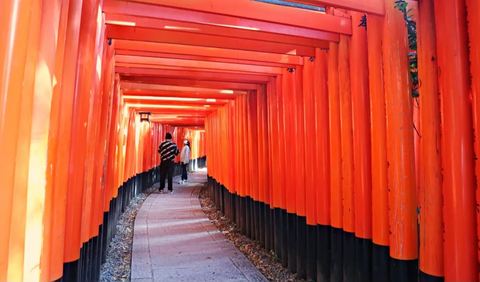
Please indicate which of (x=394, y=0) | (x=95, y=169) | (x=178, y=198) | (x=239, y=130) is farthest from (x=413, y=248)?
(x=178, y=198)

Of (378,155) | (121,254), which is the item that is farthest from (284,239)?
(121,254)

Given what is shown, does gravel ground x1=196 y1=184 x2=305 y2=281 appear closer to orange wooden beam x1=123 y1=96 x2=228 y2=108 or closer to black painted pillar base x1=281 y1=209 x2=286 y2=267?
black painted pillar base x1=281 y1=209 x2=286 y2=267

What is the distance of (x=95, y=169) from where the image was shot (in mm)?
2766

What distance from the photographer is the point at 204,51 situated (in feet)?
11.0

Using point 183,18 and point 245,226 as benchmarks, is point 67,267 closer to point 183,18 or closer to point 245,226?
point 183,18

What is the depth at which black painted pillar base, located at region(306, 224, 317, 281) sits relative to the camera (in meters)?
3.35

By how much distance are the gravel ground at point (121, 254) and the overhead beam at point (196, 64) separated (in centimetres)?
266

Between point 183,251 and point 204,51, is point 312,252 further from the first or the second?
point 204,51

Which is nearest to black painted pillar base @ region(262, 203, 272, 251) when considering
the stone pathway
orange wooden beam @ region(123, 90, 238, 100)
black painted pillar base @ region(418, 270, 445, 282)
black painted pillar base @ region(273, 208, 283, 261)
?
black painted pillar base @ region(273, 208, 283, 261)

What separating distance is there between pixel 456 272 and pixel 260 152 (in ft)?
10.9

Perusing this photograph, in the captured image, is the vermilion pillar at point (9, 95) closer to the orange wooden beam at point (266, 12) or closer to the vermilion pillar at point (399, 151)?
the orange wooden beam at point (266, 12)

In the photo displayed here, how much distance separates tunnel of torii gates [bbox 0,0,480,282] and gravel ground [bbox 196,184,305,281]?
0.16 meters

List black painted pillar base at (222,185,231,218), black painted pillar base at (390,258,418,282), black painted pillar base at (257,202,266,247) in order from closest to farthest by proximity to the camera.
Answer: black painted pillar base at (390,258,418,282) → black painted pillar base at (257,202,266,247) → black painted pillar base at (222,185,231,218)

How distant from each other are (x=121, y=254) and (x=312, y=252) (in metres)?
2.85
